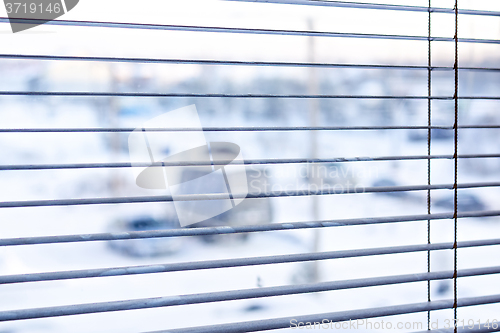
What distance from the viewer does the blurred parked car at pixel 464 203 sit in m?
1.42

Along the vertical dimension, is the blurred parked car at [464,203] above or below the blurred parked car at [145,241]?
below

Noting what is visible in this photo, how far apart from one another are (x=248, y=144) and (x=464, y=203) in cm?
87

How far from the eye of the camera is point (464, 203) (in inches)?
57.6

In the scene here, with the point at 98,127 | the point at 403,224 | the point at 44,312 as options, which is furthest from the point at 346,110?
the point at 44,312

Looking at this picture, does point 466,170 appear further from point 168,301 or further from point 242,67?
point 168,301

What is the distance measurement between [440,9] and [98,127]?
121cm

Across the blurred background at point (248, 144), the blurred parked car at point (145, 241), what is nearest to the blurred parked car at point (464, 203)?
the blurred background at point (248, 144)

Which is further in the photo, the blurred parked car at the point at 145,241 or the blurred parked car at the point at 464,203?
the blurred parked car at the point at 464,203

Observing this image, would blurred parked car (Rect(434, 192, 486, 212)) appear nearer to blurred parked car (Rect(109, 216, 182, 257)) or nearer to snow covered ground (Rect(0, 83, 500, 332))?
snow covered ground (Rect(0, 83, 500, 332))

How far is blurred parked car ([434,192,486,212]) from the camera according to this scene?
4.65ft

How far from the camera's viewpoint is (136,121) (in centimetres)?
117

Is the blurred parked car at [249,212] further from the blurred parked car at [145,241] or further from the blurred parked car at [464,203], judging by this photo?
the blurred parked car at [464,203]

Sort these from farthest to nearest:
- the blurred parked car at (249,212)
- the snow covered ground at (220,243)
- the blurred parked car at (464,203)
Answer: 1. the blurred parked car at (464,203)
2. the blurred parked car at (249,212)
3. the snow covered ground at (220,243)

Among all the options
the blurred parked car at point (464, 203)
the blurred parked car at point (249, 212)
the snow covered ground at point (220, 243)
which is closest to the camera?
the snow covered ground at point (220, 243)
